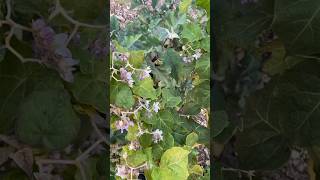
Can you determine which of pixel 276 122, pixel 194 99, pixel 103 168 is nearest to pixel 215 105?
pixel 194 99

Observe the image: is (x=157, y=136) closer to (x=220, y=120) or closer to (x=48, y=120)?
(x=220, y=120)

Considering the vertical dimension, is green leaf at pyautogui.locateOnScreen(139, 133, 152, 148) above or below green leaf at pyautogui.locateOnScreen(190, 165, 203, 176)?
above

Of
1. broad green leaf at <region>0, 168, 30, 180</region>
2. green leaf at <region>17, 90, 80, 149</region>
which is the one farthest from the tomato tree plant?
broad green leaf at <region>0, 168, 30, 180</region>

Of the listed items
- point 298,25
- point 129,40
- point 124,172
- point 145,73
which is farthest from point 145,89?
point 298,25

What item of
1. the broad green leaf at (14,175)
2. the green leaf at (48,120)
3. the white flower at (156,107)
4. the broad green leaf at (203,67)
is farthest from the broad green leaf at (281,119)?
the broad green leaf at (14,175)

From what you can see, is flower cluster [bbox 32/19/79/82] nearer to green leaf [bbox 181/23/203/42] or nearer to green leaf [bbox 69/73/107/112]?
green leaf [bbox 69/73/107/112]

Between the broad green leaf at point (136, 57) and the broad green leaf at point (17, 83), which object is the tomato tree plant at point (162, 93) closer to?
the broad green leaf at point (136, 57)

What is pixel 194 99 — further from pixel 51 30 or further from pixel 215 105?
pixel 51 30
